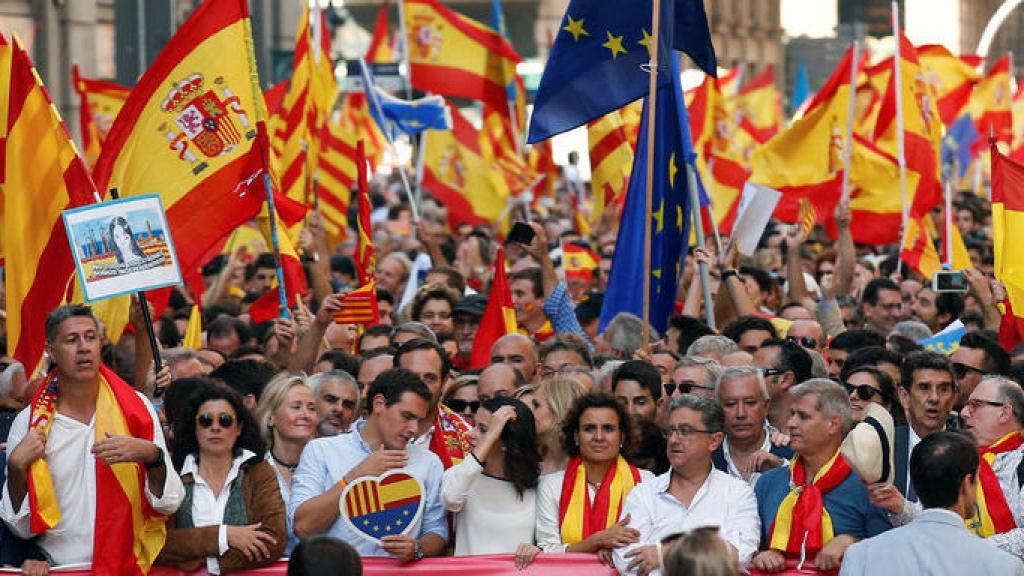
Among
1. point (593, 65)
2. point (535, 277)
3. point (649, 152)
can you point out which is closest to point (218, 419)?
point (649, 152)

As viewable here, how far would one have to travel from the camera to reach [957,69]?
24.8 metres

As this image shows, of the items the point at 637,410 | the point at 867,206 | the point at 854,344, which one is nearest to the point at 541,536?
the point at 637,410

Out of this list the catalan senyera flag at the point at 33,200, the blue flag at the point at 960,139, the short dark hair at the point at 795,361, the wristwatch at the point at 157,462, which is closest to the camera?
the wristwatch at the point at 157,462

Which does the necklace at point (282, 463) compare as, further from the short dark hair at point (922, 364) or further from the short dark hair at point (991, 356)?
the short dark hair at point (991, 356)

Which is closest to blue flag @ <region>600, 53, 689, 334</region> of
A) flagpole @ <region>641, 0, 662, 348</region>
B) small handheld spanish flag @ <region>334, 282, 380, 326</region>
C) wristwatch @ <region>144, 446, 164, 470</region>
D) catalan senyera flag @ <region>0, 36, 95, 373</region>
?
flagpole @ <region>641, 0, 662, 348</region>

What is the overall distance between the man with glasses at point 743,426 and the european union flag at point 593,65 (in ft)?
10.0

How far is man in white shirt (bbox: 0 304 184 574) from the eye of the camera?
760cm

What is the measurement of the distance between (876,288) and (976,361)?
4.09 m

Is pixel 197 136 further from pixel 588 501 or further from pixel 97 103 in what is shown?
pixel 97 103

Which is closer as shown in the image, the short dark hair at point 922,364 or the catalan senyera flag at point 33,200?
the short dark hair at point 922,364

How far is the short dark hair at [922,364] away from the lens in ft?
29.2

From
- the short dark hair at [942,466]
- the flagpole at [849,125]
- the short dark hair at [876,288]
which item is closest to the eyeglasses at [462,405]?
the short dark hair at [942,466]

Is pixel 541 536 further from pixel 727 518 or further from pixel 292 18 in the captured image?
pixel 292 18

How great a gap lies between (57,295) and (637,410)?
2.53m
